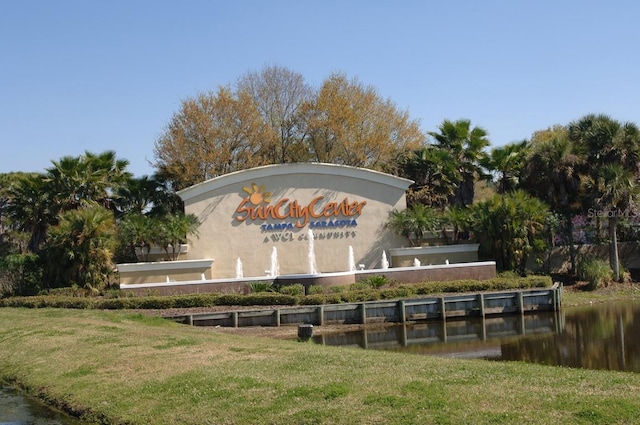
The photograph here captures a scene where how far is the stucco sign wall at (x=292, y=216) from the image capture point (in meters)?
39.8

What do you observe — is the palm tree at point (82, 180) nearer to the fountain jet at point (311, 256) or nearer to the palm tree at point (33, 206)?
the palm tree at point (33, 206)

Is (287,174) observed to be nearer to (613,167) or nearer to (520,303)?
(520,303)

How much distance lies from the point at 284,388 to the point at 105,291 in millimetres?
23886

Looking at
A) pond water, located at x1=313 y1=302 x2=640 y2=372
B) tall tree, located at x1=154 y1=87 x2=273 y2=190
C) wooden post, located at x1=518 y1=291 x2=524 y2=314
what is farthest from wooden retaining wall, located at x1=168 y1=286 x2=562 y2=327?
tall tree, located at x1=154 y1=87 x2=273 y2=190

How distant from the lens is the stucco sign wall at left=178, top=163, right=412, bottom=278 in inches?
1565

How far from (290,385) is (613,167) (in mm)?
31272

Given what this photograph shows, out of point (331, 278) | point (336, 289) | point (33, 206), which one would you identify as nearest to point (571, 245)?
point (331, 278)

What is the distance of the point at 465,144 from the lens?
146 ft

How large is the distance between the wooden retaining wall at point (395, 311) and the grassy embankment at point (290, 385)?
888cm

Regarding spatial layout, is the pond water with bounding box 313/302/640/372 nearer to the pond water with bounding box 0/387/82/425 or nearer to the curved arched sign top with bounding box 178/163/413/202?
the pond water with bounding box 0/387/82/425

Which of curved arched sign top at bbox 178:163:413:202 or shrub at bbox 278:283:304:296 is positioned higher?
curved arched sign top at bbox 178:163:413:202

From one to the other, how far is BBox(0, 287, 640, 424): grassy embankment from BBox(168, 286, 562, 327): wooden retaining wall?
888 centimetres

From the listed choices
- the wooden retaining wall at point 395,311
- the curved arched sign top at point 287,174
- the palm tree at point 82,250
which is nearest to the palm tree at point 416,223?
the curved arched sign top at point 287,174

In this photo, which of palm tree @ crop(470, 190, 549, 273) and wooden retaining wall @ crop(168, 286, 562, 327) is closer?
wooden retaining wall @ crop(168, 286, 562, 327)
